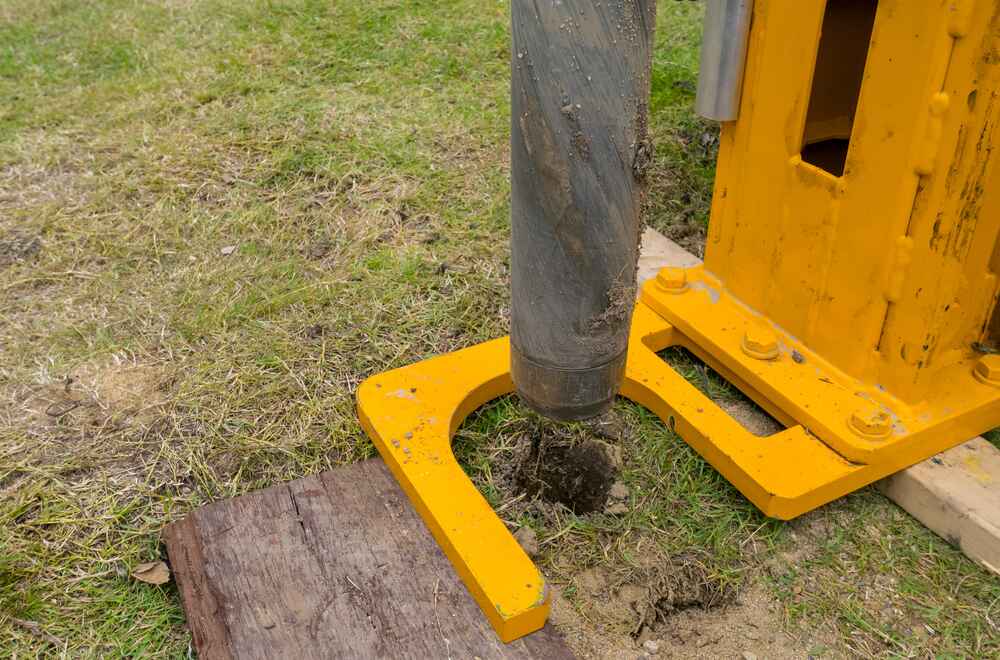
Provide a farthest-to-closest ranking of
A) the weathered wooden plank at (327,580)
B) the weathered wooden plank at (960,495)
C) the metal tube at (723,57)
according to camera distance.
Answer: the metal tube at (723,57) → the weathered wooden plank at (960,495) → the weathered wooden plank at (327,580)

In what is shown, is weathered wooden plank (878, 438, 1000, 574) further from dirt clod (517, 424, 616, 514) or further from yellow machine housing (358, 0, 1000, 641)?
dirt clod (517, 424, 616, 514)

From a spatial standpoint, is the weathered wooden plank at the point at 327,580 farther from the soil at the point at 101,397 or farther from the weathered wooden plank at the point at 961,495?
the weathered wooden plank at the point at 961,495

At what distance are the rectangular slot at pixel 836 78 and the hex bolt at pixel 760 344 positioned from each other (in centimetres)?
44

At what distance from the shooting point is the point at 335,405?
6.88 ft

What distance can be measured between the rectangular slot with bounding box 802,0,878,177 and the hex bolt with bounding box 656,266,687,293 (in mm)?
405

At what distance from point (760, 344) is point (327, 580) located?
1.06 metres

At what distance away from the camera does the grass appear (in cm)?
170

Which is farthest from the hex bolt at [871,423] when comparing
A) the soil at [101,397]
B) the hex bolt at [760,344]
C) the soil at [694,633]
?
the soil at [101,397]

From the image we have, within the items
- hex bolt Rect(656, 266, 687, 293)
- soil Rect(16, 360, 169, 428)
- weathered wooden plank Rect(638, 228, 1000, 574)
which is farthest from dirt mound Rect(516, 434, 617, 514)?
soil Rect(16, 360, 169, 428)

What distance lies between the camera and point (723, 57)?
1.84m

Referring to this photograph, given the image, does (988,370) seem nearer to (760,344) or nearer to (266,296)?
(760,344)

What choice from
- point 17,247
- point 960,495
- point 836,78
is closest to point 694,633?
point 960,495

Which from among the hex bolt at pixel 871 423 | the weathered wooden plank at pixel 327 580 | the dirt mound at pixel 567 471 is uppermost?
the hex bolt at pixel 871 423

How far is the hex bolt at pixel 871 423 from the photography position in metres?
1.69
